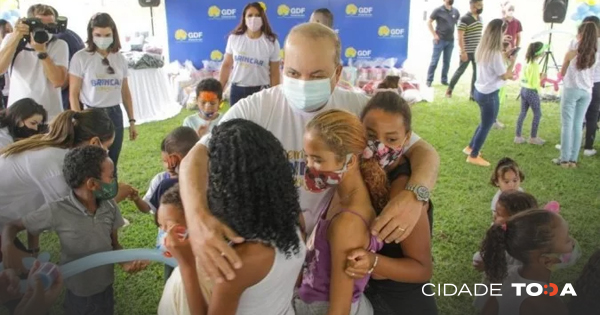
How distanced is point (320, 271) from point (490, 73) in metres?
4.16

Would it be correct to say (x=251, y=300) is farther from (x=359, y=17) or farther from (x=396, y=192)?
(x=359, y=17)

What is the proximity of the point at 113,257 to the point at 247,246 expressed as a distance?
1164 mm

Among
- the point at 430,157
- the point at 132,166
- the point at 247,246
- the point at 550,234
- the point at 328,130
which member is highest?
the point at 328,130

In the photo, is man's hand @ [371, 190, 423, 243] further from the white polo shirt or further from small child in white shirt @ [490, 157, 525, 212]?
small child in white shirt @ [490, 157, 525, 212]

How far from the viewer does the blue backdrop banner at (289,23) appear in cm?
796

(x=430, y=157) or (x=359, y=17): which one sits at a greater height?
(x=359, y=17)

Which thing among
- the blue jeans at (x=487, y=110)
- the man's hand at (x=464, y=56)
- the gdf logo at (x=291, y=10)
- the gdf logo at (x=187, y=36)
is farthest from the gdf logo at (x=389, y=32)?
the blue jeans at (x=487, y=110)

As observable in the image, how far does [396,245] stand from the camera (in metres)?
1.47

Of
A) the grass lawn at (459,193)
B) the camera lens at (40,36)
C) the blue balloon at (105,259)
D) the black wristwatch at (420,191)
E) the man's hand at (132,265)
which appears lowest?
the grass lawn at (459,193)

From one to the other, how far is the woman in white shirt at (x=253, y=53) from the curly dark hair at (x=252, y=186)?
3.40 m

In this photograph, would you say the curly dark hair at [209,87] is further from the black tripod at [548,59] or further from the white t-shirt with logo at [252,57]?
the black tripod at [548,59]

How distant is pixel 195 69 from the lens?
8094mm

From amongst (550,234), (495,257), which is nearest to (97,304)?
(495,257)

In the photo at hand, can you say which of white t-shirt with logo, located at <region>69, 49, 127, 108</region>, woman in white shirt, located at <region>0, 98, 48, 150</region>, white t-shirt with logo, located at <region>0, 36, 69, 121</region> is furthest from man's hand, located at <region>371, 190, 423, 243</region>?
white t-shirt with logo, located at <region>0, 36, 69, 121</region>
